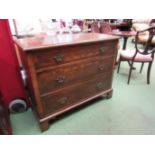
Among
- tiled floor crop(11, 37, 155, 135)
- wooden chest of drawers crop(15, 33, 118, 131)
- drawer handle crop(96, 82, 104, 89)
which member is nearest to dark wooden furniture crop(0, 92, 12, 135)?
tiled floor crop(11, 37, 155, 135)

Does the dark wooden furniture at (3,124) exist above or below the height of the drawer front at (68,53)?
below

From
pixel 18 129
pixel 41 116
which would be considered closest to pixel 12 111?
pixel 18 129

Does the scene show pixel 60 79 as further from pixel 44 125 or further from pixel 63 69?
pixel 44 125

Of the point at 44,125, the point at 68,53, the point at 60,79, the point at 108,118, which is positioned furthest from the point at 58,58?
the point at 108,118

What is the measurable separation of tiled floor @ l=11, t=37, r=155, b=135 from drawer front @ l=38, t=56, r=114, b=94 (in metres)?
0.51

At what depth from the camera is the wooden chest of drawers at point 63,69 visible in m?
1.13

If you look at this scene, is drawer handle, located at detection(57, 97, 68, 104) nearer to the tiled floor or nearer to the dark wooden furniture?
the tiled floor


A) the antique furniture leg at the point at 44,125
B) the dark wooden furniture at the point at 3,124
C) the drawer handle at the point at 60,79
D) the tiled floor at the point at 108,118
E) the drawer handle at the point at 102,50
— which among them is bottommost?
the tiled floor at the point at 108,118

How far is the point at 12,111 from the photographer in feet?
5.52

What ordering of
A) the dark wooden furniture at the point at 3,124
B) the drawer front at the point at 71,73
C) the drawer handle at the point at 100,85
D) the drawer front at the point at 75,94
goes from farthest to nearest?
the drawer handle at the point at 100,85 → the drawer front at the point at 75,94 → the drawer front at the point at 71,73 → the dark wooden furniture at the point at 3,124

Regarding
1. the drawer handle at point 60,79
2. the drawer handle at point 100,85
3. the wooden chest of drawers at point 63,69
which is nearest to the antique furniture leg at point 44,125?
the wooden chest of drawers at point 63,69

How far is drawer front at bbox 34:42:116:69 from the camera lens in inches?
44.2

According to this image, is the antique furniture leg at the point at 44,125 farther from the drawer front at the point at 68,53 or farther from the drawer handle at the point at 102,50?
the drawer handle at the point at 102,50
